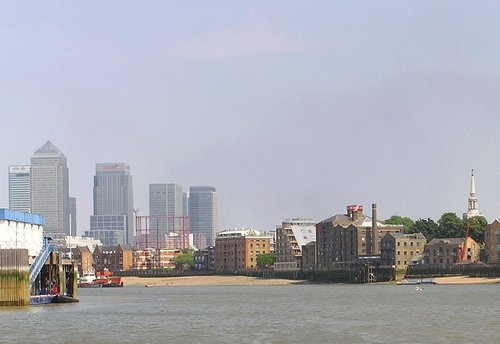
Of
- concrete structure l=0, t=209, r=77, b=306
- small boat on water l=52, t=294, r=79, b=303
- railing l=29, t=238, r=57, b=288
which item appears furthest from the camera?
small boat on water l=52, t=294, r=79, b=303

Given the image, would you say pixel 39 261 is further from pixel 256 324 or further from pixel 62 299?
pixel 256 324

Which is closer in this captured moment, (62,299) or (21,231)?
(21,231)

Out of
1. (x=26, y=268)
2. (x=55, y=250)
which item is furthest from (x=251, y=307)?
(x=26, y=268)

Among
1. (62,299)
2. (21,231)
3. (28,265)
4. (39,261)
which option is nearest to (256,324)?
(28,265)

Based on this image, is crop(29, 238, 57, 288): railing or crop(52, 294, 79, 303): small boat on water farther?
crop(52, 294, 79, 303): small boat on water

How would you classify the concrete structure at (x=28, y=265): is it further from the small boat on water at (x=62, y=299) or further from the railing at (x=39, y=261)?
the small boat on water at (x=62, y=299)

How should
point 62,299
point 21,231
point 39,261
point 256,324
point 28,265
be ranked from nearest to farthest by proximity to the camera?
point 256,324
point 28,265
point 21,231
point 39,261
point 62,299

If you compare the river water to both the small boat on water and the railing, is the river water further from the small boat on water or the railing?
the railing

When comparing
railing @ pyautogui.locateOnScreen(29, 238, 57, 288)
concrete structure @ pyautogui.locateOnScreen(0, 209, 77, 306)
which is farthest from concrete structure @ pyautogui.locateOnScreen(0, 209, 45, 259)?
railing @ pyautogui.locateOnScreen(29, 238, 57, 288)

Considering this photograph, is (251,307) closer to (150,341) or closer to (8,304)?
(8,304)

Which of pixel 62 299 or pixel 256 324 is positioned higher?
pixel 62 299

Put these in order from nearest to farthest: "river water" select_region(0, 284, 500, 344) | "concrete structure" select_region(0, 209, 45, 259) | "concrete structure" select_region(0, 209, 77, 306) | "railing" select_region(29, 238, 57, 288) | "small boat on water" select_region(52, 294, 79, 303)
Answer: "river water" select_region(0, 284, 500, 344) → "concrete structure" select_region(0, 209, 77, 306) → "concrete structure" select_region(0, 209, 45, 259) → "railing" select_region(29, 238, 57, 288) → "small boat on water" select_region(52, 294, 79, 303)

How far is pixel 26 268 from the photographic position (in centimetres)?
10812

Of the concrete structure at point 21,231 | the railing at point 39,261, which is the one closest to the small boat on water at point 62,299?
the railing at point 39,261
